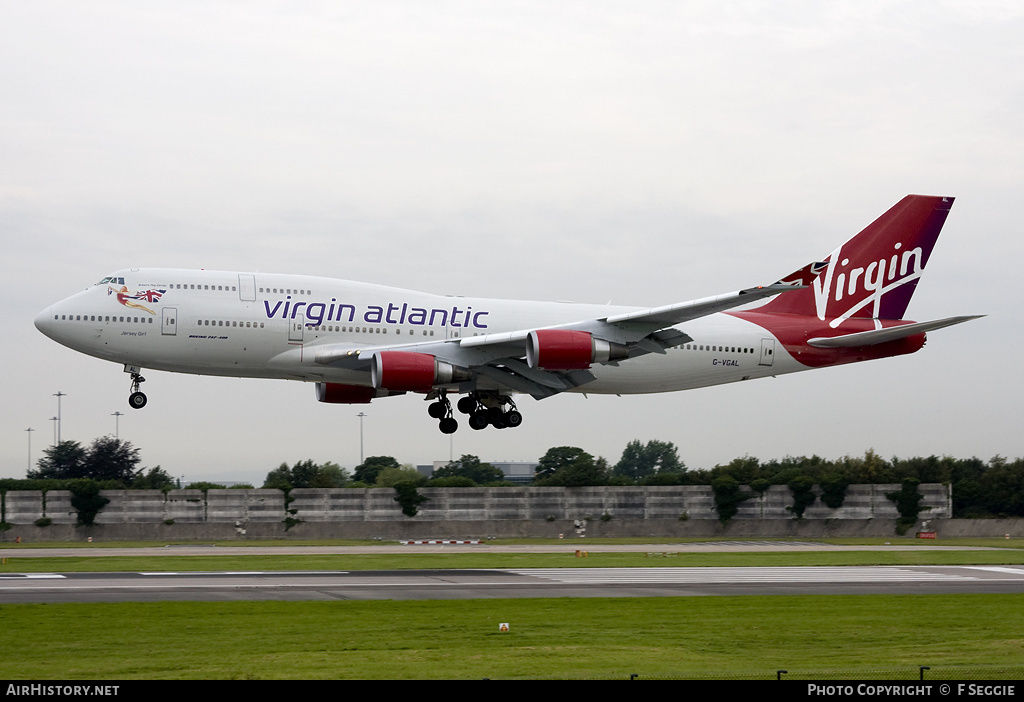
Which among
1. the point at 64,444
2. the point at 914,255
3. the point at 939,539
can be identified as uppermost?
the point at 914,255

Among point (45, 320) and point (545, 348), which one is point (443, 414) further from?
point (45, 320)

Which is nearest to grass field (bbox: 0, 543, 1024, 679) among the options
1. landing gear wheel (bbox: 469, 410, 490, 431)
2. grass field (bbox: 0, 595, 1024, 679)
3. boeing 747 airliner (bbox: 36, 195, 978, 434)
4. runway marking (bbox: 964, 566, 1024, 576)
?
grass field (bbox: 0, 595, 1024, 679)

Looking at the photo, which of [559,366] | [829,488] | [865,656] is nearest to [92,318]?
[559,366]

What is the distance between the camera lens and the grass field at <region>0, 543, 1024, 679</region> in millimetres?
24516

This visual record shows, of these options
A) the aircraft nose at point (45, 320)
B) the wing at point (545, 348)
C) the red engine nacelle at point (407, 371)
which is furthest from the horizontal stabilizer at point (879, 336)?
the aircraft nose at point (45, 320)

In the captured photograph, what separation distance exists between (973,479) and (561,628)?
212 feet

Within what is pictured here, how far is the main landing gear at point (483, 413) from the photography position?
46.0m

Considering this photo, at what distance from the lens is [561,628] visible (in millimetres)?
30266

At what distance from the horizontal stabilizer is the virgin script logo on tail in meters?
1.33

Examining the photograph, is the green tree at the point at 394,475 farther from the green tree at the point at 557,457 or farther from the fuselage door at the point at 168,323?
the fuselage door at the point at 168,323

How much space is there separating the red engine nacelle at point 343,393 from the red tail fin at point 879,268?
689 inches

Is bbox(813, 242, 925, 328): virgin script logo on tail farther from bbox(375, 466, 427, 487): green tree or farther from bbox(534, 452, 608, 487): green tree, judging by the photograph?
bbox(375, 466, 427, 487): green tree

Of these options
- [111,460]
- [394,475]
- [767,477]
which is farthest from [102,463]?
[767,477]

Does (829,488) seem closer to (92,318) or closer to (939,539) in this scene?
(939,539)
